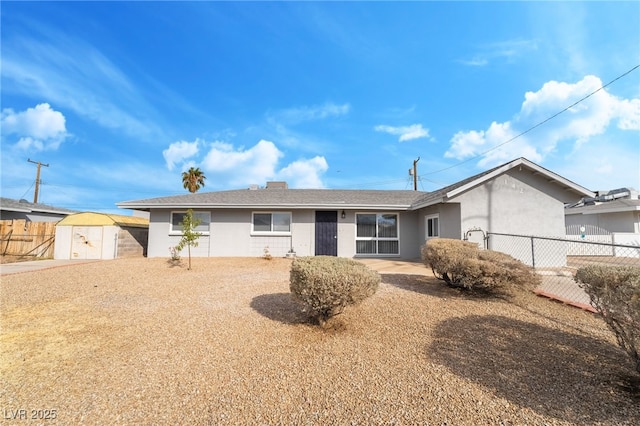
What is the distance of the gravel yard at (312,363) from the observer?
8.42 ft

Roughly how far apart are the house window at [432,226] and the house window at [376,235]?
1511mm

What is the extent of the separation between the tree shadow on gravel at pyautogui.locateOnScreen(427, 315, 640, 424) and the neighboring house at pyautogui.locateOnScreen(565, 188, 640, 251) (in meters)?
17.7

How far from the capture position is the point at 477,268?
5.70 m

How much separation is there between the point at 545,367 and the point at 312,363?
2726 millimetres

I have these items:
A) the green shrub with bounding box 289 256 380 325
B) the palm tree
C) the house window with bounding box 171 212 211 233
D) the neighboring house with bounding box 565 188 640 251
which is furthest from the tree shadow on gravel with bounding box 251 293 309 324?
the palm tree

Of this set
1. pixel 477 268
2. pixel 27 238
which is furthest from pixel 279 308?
pixel 27 238

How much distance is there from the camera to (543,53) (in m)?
11.2

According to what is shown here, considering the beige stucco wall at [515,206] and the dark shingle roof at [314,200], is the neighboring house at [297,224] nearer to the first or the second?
the dark shingle roof at [314,200]

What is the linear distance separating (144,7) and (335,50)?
745 centimetres

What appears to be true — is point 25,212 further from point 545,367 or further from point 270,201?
point 545,367

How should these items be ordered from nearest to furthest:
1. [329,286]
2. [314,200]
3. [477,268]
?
[329,286], [477,268], [314,200]

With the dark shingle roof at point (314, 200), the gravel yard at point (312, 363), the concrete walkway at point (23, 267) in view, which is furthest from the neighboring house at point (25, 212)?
the gravel yard at point (312, 363)

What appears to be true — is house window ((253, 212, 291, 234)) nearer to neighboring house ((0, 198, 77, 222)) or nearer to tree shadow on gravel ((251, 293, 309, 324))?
tree shadow on gravel ((251, 293, 309, 324))

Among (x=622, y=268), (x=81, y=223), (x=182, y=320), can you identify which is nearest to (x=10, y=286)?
(x=182, y=320)
